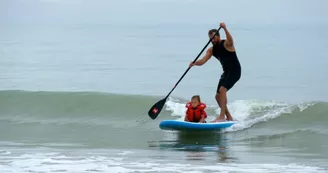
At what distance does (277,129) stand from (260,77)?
11.4 meters

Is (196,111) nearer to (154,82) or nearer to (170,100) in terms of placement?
(170,100)

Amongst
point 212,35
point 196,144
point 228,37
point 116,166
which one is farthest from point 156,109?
point 116,166

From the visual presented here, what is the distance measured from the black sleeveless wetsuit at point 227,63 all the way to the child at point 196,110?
0.54 meters

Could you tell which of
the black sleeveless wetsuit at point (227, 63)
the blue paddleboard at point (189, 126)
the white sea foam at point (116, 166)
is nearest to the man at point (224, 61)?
the black sleeveless wetsuit at point (227, 63)

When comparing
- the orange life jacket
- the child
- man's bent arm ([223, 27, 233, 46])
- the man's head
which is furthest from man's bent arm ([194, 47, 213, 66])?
the orange life jacket

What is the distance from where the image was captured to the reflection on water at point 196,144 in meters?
9.95

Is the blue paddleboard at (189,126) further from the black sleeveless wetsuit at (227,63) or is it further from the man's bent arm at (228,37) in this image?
the man's bent arm at (228,37)

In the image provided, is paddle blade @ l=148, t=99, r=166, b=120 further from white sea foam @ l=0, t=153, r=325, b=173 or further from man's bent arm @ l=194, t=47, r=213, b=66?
white sea foam @ l=0, t=153, r=325, b=173

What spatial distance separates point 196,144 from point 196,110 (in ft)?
2.25

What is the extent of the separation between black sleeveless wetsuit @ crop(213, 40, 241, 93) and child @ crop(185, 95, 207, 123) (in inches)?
21.2

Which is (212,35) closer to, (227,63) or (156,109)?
(227,63)

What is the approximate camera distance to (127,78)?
23.2 meters

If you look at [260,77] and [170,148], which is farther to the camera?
[260,77]

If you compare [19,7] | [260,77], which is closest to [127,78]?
[260,77]
